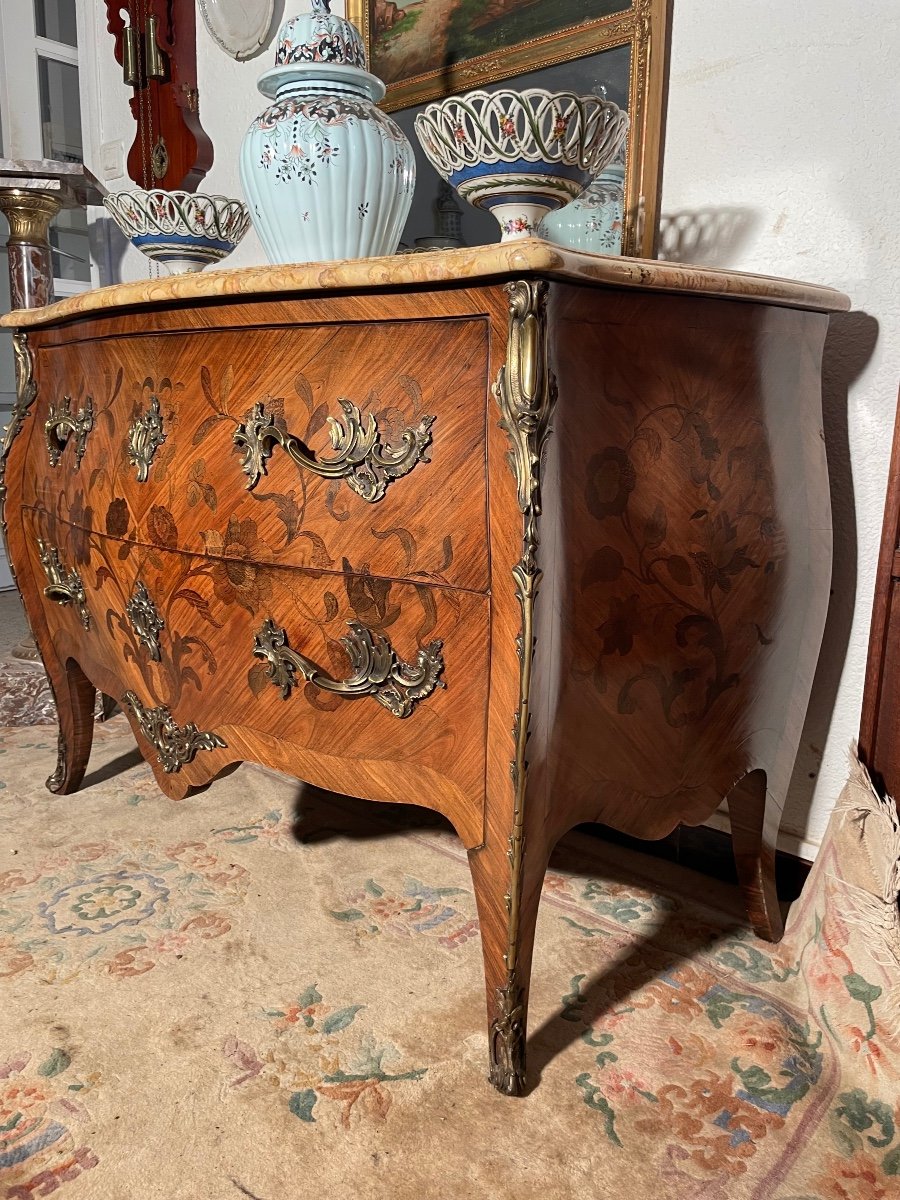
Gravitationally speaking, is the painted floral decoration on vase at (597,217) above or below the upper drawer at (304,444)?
above

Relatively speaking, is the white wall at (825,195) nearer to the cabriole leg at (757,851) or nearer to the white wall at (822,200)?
the white wall at (822,200)

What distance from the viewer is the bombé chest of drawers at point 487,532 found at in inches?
33.5

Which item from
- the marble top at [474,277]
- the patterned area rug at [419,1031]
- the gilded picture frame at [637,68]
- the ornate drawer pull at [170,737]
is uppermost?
the gilded picture frame at [637,68]

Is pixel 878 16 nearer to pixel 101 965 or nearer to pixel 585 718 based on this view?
pixel 585 718

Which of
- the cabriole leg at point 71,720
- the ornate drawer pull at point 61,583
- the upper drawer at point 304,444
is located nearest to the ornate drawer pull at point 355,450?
the upper drawer at point 304,444

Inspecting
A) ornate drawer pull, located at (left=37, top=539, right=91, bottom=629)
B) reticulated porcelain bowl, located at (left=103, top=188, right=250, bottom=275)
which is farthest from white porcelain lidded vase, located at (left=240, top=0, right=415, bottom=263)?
ornate drawer pull, located at (left=37, top=539, right=91, bottom=629)

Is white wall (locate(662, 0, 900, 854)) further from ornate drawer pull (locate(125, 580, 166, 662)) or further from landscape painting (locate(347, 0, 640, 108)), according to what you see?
ornate drawer pull (locate(125, 580, 166, 662))

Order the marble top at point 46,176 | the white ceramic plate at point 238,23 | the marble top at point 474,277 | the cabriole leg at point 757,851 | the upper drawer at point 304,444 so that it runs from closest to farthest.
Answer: the marble top at point 474,277 < the upper drawer at point 304,444 < the cabriole leg at point 757,851 < the white ceramic plate at point 238,23 < the marble top at point 46,176

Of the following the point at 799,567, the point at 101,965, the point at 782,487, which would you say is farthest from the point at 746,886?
the point at 101,965

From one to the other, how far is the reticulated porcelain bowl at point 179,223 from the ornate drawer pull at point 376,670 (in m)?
0.74

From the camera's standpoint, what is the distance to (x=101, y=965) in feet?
3.92

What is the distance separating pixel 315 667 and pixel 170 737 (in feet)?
1.05

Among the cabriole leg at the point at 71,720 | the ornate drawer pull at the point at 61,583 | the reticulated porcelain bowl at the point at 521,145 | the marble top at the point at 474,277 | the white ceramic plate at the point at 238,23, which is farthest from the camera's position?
A: the white ceramic plate at the point at 238,23

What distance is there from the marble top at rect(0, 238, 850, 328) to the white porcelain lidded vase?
247 millimetres
